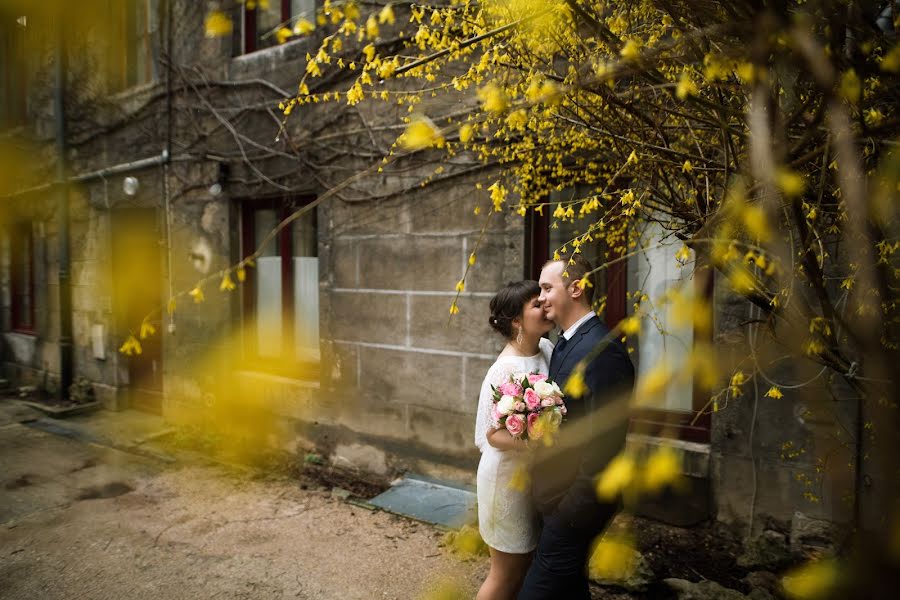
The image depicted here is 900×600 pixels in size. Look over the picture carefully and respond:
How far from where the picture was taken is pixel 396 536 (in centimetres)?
412

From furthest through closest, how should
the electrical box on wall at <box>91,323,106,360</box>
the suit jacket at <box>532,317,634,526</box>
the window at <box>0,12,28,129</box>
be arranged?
the window at <box>0,12,28,129</box>, the electrical box on wall at <box>91,323,106,360</box>, the suit jacket at <box>532,317,634,526</box>

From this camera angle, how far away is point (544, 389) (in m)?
2.35

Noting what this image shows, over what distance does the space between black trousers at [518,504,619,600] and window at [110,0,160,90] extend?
7925 mm

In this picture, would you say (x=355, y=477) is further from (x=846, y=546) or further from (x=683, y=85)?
(x=683, y=85)

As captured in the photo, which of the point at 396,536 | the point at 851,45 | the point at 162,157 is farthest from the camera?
the point at 162,157

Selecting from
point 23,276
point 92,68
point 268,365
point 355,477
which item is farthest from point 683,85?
point 23,276

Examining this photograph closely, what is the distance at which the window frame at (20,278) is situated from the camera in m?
9.74

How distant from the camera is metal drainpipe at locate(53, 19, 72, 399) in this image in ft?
26.9

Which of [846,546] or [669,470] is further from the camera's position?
[846,546]

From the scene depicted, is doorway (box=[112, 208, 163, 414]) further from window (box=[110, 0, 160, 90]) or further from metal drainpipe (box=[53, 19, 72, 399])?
window (box=[110, 0, 160, 90])

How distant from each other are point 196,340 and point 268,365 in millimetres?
1076

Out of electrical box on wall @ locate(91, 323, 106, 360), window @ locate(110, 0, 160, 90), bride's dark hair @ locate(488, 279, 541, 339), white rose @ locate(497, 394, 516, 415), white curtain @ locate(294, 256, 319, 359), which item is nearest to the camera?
white rose @ locate(497, 394, 516, 415)

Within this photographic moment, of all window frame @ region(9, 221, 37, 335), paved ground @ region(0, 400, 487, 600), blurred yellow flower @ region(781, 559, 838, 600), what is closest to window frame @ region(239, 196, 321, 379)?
paved ground @ region(0, 400, 487, 600)

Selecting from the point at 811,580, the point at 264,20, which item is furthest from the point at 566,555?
the point at 264,20
